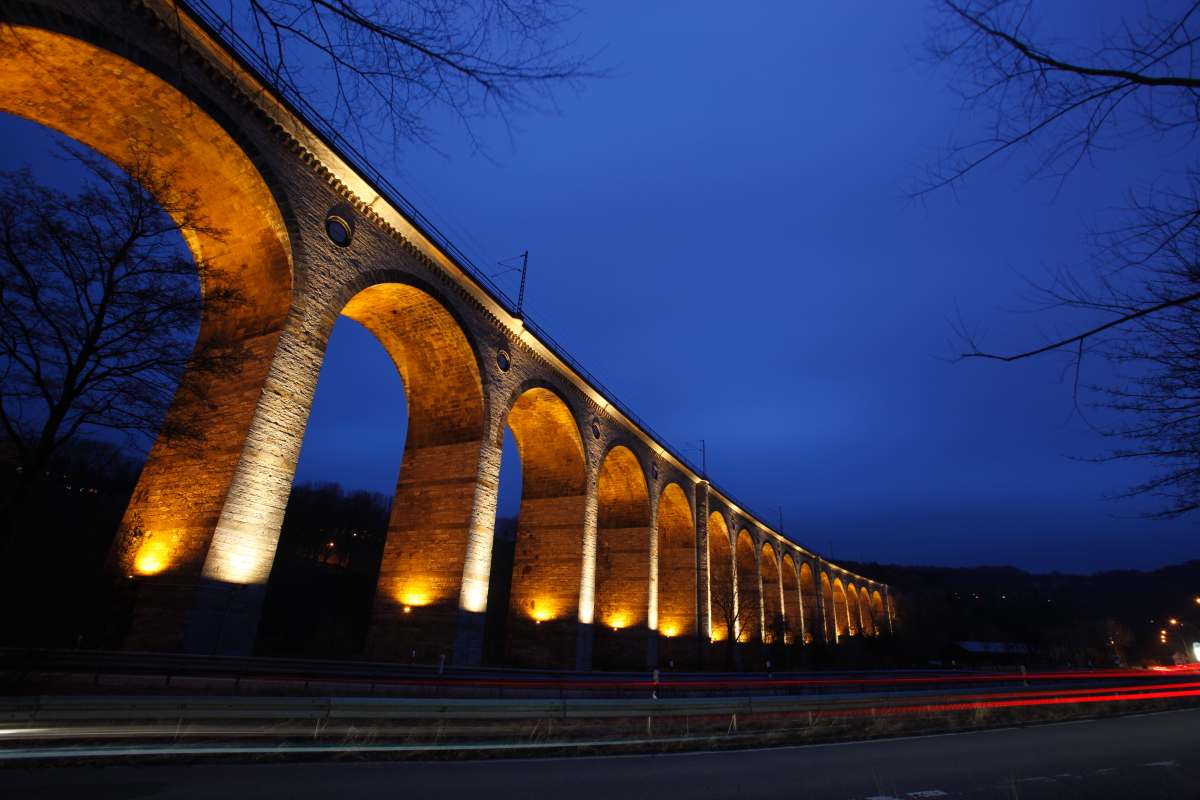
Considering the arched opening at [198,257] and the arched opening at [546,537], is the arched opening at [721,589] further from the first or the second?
the arched opening at [198,257]

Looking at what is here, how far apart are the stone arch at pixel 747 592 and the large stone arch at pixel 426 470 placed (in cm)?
2183

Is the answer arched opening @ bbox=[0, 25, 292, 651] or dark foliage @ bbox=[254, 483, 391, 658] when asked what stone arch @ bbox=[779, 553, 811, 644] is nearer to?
dark foliage @ bbox=[254, 483, 391, 658]

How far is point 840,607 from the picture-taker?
197 ft

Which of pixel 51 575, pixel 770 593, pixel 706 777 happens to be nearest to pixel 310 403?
pixel 51 575

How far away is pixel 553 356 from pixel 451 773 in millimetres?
15344

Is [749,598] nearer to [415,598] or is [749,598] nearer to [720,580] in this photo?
[720,580]

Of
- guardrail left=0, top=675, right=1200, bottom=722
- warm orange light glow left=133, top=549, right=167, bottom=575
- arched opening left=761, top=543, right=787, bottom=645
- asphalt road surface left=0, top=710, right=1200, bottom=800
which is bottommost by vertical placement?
asphalt road surface left=0, top=710, right=1200, bottom=800

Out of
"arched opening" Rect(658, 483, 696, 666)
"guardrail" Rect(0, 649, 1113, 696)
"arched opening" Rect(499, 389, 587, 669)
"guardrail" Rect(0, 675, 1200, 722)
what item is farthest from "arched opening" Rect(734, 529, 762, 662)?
"guardrail" Rect(0, 675, 1200, 722)

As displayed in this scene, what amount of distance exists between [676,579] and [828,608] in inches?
1441

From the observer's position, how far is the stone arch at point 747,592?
112 ft

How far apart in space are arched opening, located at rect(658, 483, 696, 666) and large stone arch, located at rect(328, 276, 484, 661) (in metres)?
13.6

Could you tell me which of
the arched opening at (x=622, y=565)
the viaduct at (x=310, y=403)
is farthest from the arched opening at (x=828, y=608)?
the arched opening at (x=622, y=565)

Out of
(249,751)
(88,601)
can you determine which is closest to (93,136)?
(88,601)

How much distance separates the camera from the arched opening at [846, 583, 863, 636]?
61.8m
